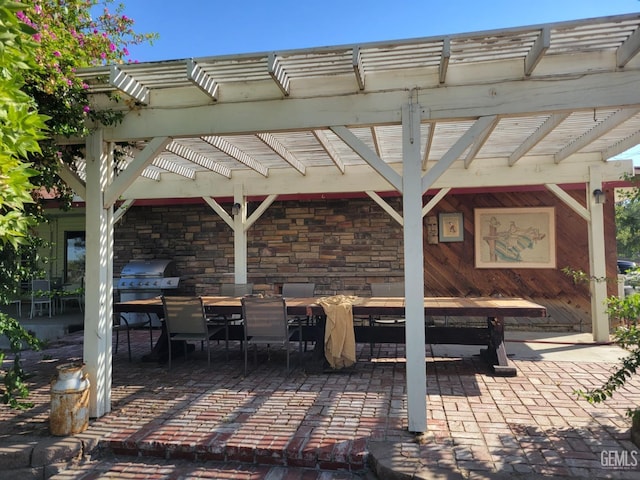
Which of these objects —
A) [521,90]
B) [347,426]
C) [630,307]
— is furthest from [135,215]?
[630,307]

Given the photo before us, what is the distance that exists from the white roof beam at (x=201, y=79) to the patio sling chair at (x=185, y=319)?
7.79 ft

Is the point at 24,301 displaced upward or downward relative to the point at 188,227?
downward

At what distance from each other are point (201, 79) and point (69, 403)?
271 centimetres

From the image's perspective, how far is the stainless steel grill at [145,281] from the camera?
822 centimetres

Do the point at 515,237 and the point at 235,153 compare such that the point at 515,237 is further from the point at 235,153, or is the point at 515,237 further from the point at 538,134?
the point at 235,153

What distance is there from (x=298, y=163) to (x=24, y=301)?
7656 mm

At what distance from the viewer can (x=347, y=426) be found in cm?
331

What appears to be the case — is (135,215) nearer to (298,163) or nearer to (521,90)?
(298,163)

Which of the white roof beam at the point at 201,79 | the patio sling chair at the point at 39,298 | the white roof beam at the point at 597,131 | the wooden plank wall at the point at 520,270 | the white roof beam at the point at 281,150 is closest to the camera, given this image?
the white roof beam at the point at 201,79

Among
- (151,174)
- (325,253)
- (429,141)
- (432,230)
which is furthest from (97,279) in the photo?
(432,230)

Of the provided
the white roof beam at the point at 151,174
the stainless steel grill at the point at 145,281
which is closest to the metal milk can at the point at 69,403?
the white roof beam at the point at 151,174

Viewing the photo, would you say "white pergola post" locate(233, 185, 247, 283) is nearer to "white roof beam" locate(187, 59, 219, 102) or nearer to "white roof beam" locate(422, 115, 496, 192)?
"white roof beam" locate(187, 59, 219, 102)

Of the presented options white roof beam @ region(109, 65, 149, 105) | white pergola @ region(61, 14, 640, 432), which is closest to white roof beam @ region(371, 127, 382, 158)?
white pergola @ region(61, 14, 640, 432)

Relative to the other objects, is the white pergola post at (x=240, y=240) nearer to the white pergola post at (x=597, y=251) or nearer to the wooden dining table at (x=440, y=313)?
the wooden dining table at (x=440, y=313)
